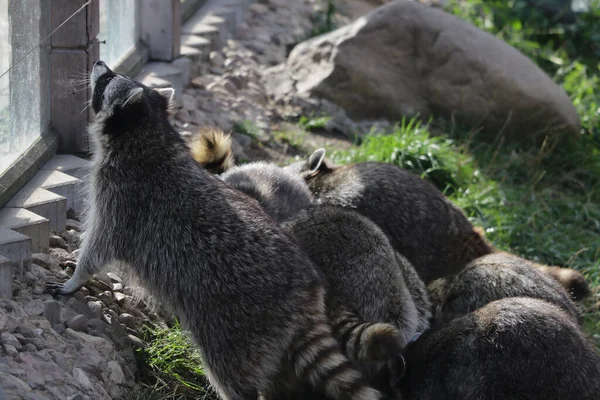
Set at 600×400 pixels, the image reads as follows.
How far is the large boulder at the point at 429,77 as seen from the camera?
30.0 feet

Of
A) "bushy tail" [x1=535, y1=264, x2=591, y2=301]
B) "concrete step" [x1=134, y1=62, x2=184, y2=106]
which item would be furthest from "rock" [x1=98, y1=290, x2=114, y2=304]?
"bushy tail" [x1=535, y1=264, x2=591, y2=301]

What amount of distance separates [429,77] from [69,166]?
4.75 m

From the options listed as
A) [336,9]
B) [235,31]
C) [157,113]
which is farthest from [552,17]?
[157,113]

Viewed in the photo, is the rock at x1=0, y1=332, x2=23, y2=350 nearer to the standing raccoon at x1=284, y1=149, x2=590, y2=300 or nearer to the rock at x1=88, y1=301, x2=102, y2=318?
the rock at x1=88, y1=301, x2=102, y2=318

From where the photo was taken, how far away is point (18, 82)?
540 centimetres

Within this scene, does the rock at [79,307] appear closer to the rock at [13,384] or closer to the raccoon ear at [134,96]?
the rock at [13,384]

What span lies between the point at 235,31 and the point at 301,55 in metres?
0.96

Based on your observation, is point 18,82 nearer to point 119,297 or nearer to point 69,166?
point 69,166

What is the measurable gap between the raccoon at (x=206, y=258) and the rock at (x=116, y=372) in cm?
41

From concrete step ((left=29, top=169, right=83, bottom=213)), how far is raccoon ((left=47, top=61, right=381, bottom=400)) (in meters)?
0.39

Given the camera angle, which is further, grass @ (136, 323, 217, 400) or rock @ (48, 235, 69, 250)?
rock @ (48, 235, 69, 250)


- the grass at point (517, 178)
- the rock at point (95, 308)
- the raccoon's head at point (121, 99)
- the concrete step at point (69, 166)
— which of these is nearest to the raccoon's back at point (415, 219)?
the grass at point (517, 178)

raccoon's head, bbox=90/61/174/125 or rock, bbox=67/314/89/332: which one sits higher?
raccoon's head, bbox=90/61/174/125

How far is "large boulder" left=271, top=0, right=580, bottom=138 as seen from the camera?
916 centimetres
